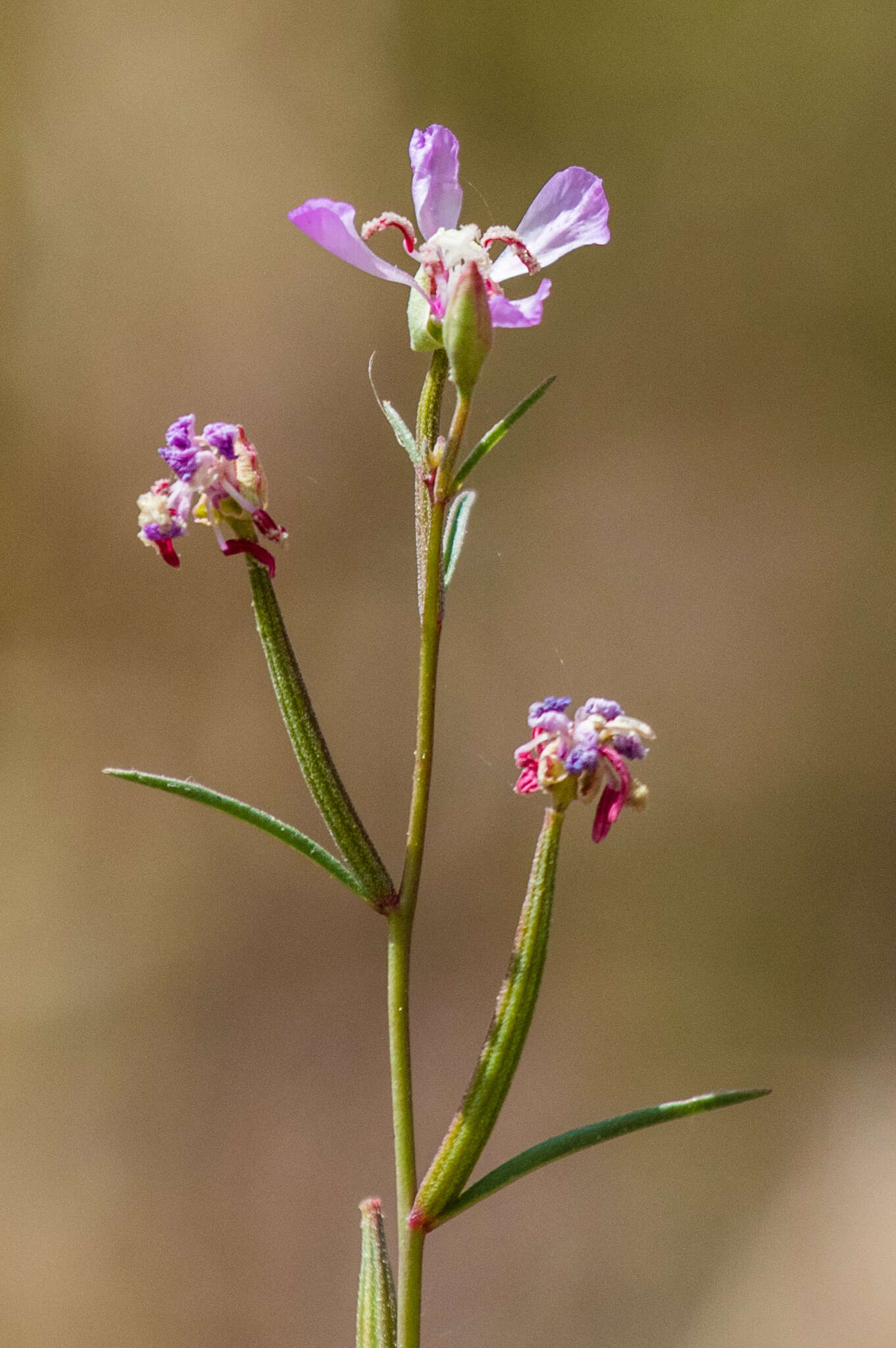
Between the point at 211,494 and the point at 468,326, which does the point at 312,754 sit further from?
the point at 468,326

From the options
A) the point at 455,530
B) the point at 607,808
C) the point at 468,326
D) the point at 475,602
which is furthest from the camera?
the point at 475,602

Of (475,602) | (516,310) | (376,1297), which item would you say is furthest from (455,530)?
(475,602)

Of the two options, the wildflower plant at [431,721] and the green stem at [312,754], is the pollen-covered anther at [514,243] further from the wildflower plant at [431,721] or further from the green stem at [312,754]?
the green stem at [312,754]

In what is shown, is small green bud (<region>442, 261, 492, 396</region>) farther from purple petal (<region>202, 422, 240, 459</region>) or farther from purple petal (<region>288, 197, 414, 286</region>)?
purple petal (<region>202, 422, 240, 459</region>)

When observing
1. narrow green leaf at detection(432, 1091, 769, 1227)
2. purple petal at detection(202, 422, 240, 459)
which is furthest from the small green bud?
narrow green leaf at detection(432, 1091, 769, 1227)

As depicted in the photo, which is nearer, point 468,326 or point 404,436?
point 468,326

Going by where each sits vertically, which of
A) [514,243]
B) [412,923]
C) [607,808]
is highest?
[514,243]

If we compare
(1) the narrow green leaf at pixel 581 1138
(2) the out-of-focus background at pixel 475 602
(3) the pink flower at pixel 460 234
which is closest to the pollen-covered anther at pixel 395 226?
(3) the pink flower at pixel 460 234
